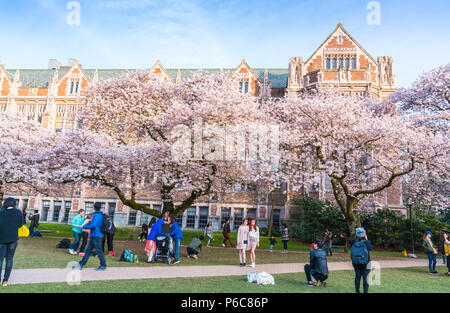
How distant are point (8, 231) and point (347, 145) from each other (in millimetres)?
15480

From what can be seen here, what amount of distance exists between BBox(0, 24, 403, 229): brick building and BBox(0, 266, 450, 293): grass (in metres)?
17.6

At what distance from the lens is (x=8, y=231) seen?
6.71 metres

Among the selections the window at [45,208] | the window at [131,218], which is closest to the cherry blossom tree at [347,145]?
the window at [131,218]

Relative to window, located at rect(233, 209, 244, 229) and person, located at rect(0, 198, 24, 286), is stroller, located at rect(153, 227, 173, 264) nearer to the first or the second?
person, located at rect(0, 198, 24, 286)

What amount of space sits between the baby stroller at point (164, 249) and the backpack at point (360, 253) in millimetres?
6631

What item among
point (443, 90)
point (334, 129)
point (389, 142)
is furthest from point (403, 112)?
point (334, 129)

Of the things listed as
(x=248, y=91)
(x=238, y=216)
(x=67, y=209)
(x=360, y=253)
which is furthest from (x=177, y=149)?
(x=67, y=209)

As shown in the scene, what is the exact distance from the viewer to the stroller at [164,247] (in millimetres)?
11312

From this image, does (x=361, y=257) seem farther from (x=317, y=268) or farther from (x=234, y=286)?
(x=234, y=286)

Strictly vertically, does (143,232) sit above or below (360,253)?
below

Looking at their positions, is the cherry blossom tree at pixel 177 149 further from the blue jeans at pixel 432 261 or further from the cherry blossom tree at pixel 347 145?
the blue jeans at pixel 432 261

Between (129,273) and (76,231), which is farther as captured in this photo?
(76,231)
